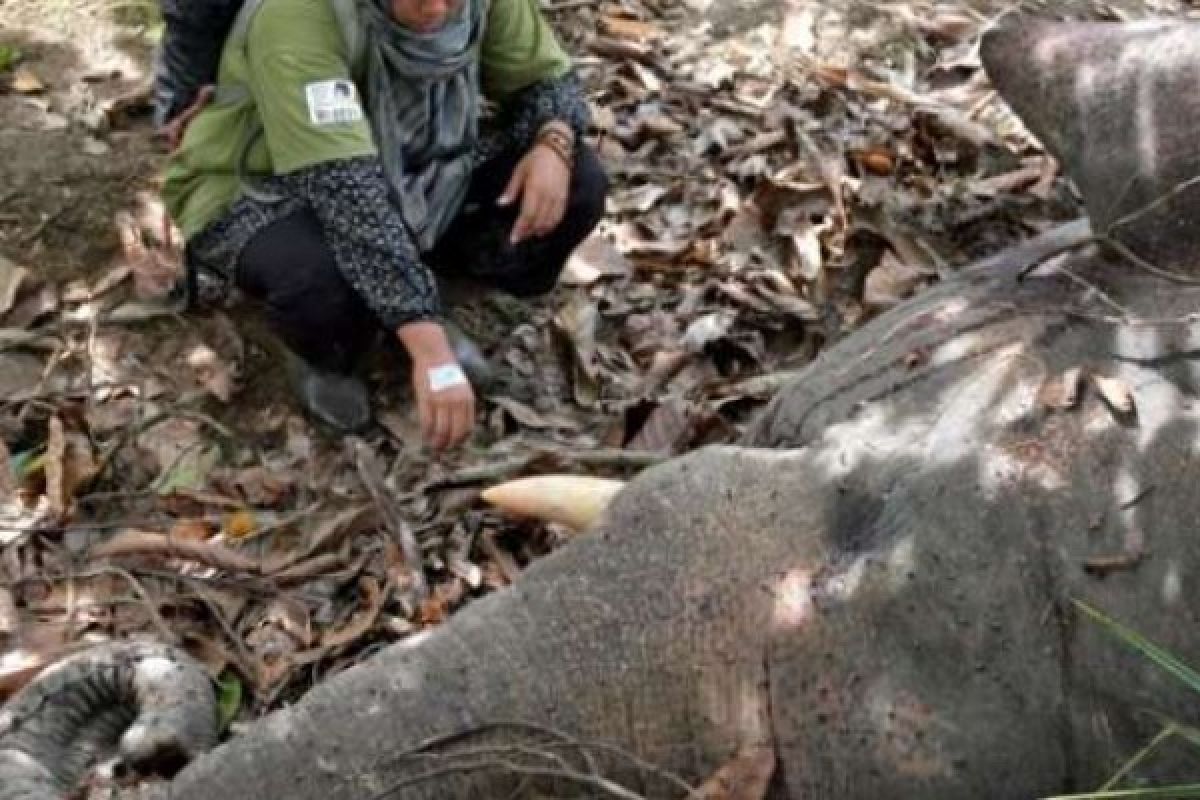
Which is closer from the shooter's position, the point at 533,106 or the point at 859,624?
the point at 859,624

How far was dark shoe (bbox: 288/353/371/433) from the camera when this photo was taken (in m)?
3.77

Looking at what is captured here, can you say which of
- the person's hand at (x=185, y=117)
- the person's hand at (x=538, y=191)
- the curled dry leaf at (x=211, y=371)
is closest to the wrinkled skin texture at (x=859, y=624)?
the person's hand at (x=538, y=191)

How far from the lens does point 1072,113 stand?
9.97 feet

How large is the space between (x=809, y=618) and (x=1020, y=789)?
35 cm

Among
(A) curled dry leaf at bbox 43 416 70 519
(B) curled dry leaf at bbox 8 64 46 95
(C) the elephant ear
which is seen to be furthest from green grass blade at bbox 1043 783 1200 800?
(B) curled dry leaf at bbox 8 64 46 95

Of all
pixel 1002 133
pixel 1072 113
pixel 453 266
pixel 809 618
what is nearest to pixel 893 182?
pixel 1002 133

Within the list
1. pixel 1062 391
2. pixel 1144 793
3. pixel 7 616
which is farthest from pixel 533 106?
pixel 1144 793

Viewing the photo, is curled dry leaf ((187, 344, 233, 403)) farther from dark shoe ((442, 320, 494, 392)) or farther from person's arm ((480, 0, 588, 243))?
person's arm ((480, 0, 588, 243))

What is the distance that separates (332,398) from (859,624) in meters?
1.58

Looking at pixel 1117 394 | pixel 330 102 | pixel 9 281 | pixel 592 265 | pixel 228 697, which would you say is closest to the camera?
pixel 1117 394

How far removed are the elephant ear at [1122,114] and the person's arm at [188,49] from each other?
1.47 meters

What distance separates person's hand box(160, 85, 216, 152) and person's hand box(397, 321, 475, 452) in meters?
0.71

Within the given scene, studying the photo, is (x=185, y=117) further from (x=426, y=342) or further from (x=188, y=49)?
(x=426, y=342)

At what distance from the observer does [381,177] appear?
3432 mm
